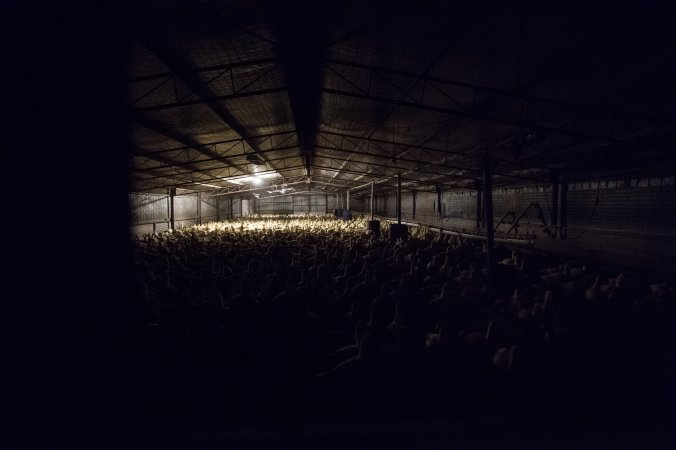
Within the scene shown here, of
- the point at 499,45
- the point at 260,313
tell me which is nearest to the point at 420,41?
the point at 499,45

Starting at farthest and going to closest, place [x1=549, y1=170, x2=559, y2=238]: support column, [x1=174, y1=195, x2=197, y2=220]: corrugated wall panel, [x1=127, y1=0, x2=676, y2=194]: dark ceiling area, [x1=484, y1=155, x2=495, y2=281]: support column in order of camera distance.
A: [x1=174, y1=195, x2=197, y2=220]: corrugated wall panel → [x1=549, y1=170, x2=559, y2=238]: support column → [x1=484, y1=155, x2=495, y2=281]: support column → [x1=127, y1=0, x2=676, y2=194]: dark ceiling area

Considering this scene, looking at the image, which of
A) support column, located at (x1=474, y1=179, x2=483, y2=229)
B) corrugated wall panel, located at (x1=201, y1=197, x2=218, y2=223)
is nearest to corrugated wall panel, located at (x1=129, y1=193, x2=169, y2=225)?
corrugated wall panel, located at (x1=201, y1=197, x2=218, y2=223)

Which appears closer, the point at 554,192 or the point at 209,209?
the point at 554,192

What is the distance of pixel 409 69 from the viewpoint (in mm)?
6438

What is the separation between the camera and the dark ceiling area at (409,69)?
4441 millimetres

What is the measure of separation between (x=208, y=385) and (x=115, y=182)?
105 inches

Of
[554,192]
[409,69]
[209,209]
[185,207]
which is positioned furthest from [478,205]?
[209,209]

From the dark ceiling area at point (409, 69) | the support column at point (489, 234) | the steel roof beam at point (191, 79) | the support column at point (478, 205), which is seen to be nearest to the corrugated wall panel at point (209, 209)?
the dark ceiling area at point (409, 69)

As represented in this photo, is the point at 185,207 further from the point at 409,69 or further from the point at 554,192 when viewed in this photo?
the point at 554,192

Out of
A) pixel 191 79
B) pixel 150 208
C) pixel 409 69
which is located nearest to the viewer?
pixel 409 69

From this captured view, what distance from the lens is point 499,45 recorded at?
523cm

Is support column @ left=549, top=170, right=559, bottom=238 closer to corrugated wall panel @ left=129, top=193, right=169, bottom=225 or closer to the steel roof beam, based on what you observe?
the steel roof beam

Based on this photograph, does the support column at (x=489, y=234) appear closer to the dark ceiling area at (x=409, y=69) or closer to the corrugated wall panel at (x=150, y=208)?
the dark ceiling area at (x=409, y=69)

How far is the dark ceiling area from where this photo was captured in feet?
14.6
